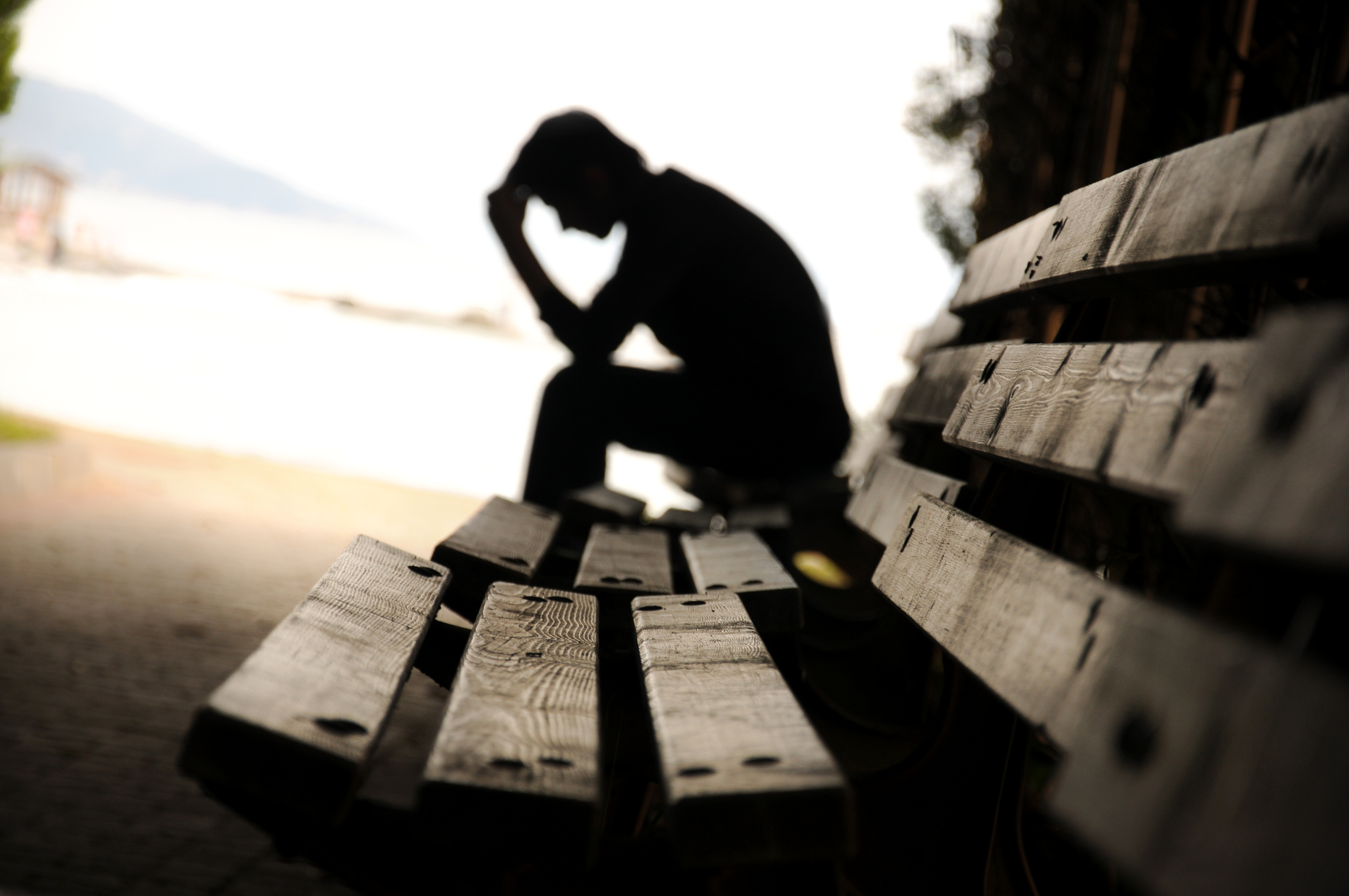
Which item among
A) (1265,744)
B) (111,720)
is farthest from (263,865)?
(1265,744)

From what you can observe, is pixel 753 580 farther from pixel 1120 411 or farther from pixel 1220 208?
pixel 1220 208

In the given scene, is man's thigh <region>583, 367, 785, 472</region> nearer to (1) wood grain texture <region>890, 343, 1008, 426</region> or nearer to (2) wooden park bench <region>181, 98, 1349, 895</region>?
(1) wood grain texture <region>890, 343, 1008, 426</region>

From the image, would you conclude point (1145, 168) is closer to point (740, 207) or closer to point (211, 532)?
point (740, 207)

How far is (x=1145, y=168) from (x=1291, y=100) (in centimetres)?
132

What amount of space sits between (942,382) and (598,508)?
2.81 feet

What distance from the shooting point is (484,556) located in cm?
125

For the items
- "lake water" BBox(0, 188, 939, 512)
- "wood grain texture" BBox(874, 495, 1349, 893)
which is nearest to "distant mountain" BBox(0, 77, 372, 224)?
"lake water" BBox(0, 188, 939, 512)

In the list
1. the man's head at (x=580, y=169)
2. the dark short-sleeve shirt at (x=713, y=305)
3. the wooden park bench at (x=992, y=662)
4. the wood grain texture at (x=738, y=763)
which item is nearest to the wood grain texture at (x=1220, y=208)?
the wooden park bench at (x=992, y=662)

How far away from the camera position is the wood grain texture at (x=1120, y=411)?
0.55 m

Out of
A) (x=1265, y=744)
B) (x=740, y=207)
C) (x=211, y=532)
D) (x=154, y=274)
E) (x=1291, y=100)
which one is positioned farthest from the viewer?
(x=154, y=274)

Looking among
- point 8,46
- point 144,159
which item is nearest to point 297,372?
point 8,46

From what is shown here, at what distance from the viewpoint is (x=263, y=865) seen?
1.80 m

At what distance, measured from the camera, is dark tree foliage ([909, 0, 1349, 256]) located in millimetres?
1912

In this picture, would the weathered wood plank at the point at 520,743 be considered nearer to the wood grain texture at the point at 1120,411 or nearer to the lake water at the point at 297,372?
the wood grain texture at the point at 1120,411
